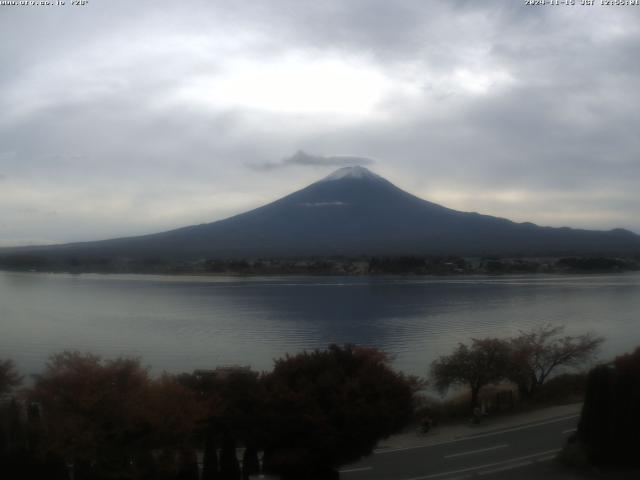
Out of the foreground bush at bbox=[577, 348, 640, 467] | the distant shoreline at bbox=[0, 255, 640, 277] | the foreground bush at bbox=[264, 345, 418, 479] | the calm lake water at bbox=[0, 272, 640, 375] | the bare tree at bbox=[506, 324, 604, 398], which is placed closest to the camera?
the foreground bush at bbox=[264, 345, 418, 479]

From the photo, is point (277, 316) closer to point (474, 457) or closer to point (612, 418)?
point (474, 457)

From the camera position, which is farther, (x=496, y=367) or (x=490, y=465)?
(x=496, y=367)

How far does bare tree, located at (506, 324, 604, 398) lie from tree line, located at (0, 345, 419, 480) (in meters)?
3.69

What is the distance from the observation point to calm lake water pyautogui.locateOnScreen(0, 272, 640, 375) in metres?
13.3

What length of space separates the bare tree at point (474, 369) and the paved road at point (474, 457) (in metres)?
1.77

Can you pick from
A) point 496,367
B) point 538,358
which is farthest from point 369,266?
point 496,367

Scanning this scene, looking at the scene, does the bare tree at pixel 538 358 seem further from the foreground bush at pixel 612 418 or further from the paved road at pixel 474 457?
the foreground bush at pixel 612 418

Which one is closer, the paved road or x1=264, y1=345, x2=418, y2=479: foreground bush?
x1=264, y1=345, x2=418, y2=479: foreground bush

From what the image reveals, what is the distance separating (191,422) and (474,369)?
452 centimetres

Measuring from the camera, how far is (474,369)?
9.07 metres

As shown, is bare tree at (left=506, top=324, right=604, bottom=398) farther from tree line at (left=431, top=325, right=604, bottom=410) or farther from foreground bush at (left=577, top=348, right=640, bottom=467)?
foreground bush at (left=577, top=348, right=640, bottom=467)

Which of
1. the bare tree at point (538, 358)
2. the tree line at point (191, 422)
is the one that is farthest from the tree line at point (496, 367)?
the tree line at point (191, 422)

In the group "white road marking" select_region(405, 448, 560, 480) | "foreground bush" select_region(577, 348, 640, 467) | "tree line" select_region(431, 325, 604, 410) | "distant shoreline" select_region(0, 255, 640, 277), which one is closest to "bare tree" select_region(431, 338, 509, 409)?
"tree line" select_region(431, 325, 604, 410)

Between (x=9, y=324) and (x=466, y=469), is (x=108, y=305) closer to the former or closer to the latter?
(x=9, y=324)
